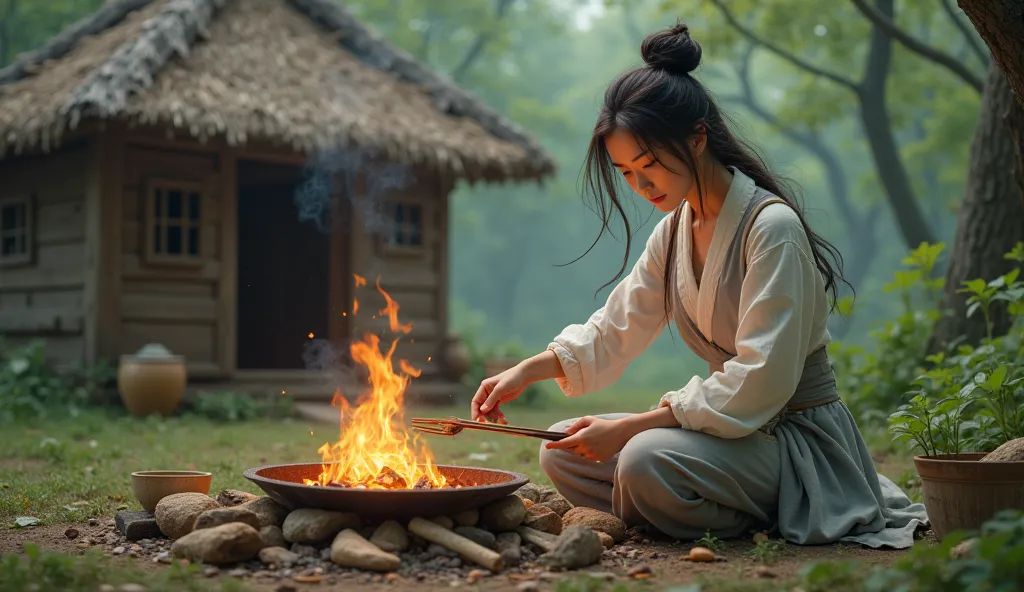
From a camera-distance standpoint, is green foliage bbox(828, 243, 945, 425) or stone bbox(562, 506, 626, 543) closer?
stone bbox(562, 506, 626, 543)

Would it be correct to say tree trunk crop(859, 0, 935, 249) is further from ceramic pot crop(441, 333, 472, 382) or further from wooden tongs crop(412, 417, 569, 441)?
wooden tongs crop(412, 417, 569, 441)

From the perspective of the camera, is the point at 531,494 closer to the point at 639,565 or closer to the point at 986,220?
the point at 639,565

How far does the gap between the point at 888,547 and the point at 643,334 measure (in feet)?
3.75

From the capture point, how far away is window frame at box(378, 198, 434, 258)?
1066 centimetres

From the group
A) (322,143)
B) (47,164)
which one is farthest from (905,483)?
(47,164)

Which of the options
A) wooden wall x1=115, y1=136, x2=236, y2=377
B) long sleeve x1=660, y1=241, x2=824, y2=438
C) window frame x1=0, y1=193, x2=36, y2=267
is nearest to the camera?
long sleeve x1=660, y1=241, x2=824, y2=438

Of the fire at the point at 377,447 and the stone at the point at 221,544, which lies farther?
the fire at the point at 377,447

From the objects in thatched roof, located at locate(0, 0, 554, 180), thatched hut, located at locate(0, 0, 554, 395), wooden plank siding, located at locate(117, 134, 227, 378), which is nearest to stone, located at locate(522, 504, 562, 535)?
thatched hut, located at locate(0, 0, 554, 395)

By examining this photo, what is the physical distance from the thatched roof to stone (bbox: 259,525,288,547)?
599cm

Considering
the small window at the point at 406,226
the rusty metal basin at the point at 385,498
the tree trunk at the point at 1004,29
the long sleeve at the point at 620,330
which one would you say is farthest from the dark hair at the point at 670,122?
the small window at the point at 406,226

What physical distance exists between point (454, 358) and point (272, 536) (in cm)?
779

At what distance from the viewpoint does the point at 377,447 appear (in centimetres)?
370

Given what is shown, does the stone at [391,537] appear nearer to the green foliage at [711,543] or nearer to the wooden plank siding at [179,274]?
the green foliage at [711,543]

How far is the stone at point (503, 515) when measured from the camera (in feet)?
10.8
